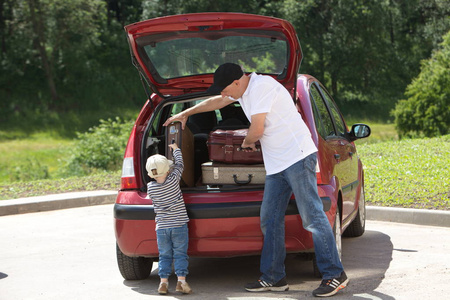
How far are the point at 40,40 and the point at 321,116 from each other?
4007 cm

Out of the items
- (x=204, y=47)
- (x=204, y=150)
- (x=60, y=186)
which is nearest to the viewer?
(x=204, y=47)

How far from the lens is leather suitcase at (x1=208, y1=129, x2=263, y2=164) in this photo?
19.4 ft

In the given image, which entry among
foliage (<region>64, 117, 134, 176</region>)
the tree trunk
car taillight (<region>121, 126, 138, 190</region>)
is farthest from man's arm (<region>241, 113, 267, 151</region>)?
the tree trunk

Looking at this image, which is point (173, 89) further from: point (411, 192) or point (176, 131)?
point (411, 192)

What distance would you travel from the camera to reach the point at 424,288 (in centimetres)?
548

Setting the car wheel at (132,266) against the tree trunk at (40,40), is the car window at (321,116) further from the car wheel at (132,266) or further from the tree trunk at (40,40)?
the tree trunk at (40,40)

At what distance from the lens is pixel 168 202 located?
5.55 m

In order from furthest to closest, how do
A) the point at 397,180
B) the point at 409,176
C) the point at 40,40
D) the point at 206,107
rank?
the point at 40,40 < the point at 409,176 < the point at 397,180 < the point at 206,107

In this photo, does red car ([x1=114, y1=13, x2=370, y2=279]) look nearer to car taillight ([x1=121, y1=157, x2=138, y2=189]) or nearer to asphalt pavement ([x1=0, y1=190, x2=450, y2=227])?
car taillight ([x1=121, y1=157, x2=138, y2=189])

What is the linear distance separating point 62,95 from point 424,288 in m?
41.6

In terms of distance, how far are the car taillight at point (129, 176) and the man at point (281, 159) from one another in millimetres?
1018

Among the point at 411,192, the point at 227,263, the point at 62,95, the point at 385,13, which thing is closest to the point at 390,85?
the point at 385,13

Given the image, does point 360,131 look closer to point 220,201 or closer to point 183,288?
point 220,201

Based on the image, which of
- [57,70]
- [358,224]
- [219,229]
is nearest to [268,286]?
[219,229]
